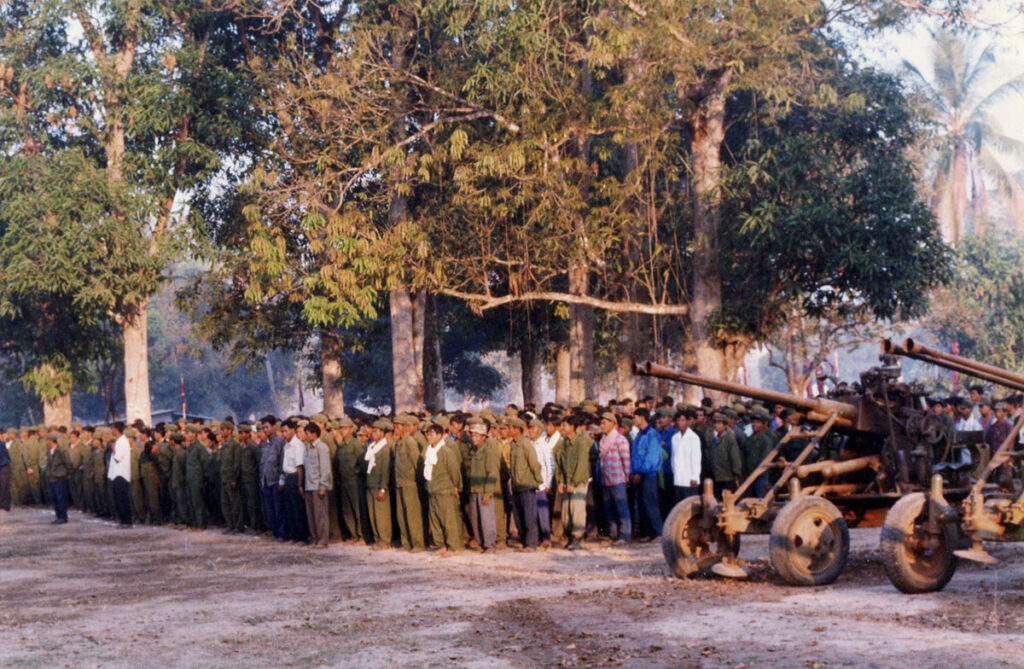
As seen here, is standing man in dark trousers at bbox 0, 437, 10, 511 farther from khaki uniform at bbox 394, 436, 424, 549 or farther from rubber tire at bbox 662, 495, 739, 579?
rubber tire at bbox 662, 495, 739, 579

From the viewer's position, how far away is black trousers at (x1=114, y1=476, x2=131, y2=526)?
24.2 m

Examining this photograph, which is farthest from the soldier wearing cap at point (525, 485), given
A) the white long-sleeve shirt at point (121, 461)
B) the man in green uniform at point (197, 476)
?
the white long-sleeve shirt at point (121, 461)

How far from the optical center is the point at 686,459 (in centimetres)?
1717

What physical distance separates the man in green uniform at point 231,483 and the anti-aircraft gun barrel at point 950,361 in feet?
40.3

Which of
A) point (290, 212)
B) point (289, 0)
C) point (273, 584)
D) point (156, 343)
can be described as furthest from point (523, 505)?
point (156, 343)

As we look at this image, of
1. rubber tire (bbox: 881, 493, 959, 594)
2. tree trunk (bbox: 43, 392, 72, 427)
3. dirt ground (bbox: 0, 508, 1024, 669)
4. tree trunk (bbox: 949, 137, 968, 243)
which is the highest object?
tree trunk (bbox: 949, 137, 968, 243)

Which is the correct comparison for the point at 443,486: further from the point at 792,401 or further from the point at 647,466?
the point at 792,401

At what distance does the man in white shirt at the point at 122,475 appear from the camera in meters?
24.1

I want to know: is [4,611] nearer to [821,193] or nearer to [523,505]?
[523,505]

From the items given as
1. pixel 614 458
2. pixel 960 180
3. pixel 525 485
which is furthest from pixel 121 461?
pixel 960 180

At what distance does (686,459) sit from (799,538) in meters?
4.61

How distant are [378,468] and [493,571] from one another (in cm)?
375

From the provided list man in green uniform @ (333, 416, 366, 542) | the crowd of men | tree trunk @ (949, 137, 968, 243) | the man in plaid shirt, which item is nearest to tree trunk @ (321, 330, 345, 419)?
the crowd of men

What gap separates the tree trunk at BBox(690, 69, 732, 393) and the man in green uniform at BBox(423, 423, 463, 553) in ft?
28.8
